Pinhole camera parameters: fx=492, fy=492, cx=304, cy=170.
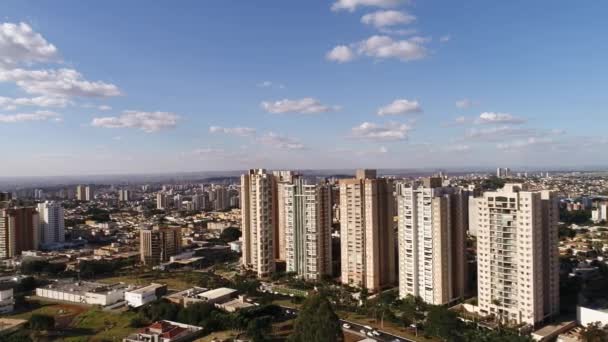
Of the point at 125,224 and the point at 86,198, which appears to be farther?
the point at 86,198

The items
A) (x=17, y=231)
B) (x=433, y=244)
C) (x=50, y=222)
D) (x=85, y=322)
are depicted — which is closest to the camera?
Result: (x=85, y=322)

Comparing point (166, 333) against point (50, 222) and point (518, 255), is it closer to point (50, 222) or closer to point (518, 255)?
point (518, 255)

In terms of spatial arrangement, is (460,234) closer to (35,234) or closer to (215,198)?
(35,234)

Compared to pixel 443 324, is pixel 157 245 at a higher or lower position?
higher

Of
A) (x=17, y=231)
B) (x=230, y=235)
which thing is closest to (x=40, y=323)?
(x=17, y=231)

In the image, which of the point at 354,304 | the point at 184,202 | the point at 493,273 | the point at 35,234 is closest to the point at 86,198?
the point at 184,202

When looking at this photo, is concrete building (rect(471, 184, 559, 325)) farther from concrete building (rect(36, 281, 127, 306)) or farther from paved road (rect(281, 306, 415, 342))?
concrete building (rect(36, 281, 127, 306))

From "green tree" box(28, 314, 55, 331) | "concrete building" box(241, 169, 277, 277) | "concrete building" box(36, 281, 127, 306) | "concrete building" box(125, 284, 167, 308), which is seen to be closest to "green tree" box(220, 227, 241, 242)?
"concrete building" box(241, 169, 277, 277)
